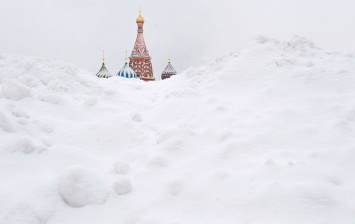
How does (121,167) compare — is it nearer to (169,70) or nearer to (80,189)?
(80,189)

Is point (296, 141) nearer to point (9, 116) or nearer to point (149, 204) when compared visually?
point (149, 204)

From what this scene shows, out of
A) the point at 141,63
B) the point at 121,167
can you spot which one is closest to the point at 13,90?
the point at 121,167

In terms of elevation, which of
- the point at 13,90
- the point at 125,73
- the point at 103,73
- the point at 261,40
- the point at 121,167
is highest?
the point at 261,40

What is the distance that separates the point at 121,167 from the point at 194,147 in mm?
816

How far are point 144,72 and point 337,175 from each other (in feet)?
96.4

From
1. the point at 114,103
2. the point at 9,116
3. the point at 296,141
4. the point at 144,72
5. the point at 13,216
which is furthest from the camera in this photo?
the point at 144,72

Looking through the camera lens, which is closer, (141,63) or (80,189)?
(80,189)

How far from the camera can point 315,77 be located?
4410mm

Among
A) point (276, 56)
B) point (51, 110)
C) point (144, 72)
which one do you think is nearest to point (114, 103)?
point (51, 110)

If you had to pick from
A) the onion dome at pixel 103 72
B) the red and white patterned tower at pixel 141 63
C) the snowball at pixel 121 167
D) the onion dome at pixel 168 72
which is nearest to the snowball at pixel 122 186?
the snowball at pixel 121 167

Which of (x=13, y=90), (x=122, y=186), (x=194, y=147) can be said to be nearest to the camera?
(x=122, y=186)

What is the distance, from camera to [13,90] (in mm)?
4184

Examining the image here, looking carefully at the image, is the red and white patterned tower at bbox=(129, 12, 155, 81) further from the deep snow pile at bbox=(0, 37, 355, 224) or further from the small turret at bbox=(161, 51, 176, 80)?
the deep snow pile at bbox=(0, 37, 355, 224)

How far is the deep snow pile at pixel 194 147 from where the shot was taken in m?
2.43
